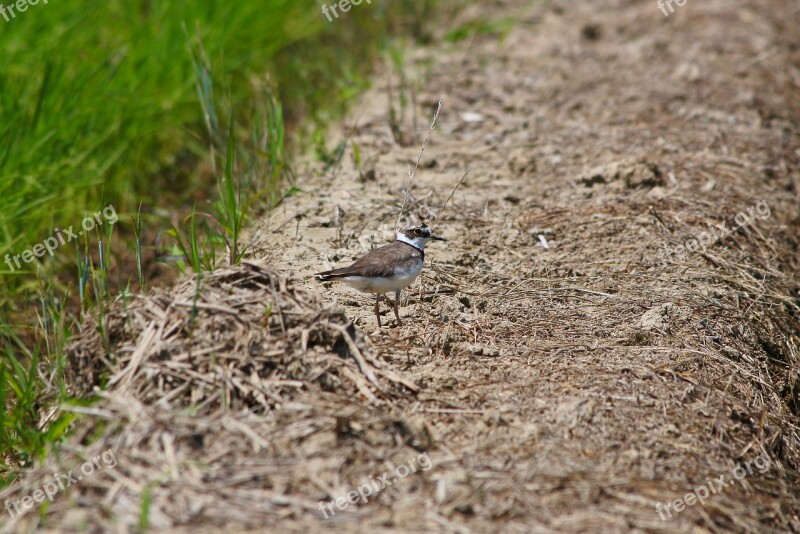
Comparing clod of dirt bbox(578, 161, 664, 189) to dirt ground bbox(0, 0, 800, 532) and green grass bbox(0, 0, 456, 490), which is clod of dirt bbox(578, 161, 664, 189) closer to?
dirt ground bbox(0, 0, 800, 532)

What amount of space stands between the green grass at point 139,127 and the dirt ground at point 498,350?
0.41 meters

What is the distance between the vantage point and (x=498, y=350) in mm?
4762

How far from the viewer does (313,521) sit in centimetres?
344

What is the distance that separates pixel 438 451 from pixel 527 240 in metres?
2.46

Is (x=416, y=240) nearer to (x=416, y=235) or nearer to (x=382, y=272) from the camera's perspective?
(x=416, y=235)

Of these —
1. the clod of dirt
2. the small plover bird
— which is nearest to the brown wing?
the small plover bird

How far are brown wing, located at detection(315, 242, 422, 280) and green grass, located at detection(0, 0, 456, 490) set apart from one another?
1.82 feet

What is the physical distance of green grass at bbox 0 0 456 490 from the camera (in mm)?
5398

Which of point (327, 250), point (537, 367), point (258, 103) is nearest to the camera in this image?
point (537, 367)

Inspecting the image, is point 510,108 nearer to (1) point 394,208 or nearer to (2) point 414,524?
(1) point 394,208

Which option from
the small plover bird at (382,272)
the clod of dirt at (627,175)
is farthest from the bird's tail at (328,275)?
the clod of dirt at (627,175)

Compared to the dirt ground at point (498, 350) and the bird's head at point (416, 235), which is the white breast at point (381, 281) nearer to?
the dirt ground at point (498, 350)

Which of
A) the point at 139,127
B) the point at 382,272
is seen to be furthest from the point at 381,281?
the point at 139,127

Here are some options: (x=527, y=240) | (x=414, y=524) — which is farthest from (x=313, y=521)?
(x=527, y=240)
